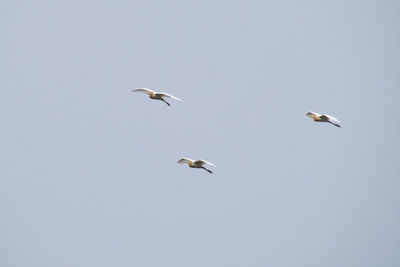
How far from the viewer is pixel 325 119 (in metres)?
70.8

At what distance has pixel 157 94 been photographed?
240 ft

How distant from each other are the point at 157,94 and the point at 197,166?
531cm

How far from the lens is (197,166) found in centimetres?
7275

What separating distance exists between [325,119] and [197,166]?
28.7 ft

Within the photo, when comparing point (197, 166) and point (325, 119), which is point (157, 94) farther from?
point (325, 119)

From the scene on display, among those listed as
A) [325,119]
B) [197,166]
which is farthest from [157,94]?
[325,119]

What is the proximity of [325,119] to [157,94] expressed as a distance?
10.9 meters

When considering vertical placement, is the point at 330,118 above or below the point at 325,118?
below

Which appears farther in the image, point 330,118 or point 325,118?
point 325,118
